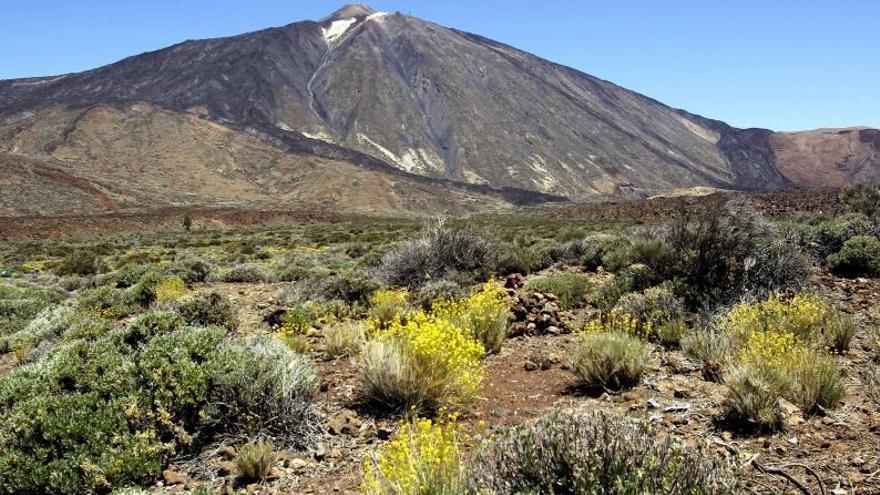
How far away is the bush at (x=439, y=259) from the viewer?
1170cm

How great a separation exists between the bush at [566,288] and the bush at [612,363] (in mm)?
3354

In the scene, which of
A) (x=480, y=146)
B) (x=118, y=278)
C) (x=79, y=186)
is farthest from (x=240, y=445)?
(x=480, y=146)

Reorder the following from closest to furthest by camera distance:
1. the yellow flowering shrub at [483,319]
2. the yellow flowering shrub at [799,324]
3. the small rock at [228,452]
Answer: the small rock at [228,452], the yellow flowering shrub at [799,324], the yellow flowering shrub at [483,319]

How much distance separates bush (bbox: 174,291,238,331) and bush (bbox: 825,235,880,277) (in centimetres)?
1009

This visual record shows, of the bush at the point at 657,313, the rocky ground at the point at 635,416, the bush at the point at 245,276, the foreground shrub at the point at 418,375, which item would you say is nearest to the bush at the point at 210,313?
the rocky ground at the point at 635,416

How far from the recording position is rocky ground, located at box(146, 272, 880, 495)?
140 inches

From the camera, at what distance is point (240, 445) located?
183 inches

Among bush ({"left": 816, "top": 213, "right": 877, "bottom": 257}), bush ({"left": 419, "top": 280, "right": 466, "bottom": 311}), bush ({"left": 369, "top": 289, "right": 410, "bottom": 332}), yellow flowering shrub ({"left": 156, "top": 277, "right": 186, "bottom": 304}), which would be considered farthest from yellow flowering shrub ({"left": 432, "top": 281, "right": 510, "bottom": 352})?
bush ({"left": 816, "top": 213, "right": 877, "bottom": 257})

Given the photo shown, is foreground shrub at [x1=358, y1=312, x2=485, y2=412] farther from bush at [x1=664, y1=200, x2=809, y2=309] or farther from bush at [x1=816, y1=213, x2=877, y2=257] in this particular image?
bush at [x1=816, y1=213, x2=877, y2=257]

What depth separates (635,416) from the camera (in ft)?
15.4

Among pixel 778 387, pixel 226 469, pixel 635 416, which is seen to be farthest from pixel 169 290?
pixel 778 387

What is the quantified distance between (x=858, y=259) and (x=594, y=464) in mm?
8718

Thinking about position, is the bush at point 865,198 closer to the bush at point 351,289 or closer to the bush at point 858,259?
the bush at point 858,259

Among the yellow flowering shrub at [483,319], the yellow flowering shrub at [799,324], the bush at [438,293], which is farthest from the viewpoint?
the bush at [438,293]
